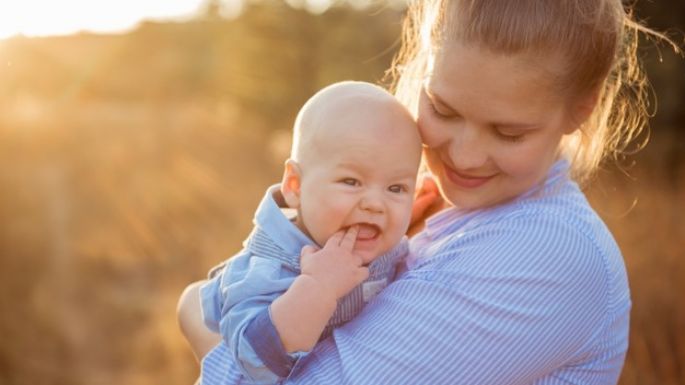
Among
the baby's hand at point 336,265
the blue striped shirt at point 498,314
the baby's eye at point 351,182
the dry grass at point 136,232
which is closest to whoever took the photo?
the blue striped shirt at point 498,314

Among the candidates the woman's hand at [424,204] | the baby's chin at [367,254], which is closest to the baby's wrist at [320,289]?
the baby's chin at [367,254]

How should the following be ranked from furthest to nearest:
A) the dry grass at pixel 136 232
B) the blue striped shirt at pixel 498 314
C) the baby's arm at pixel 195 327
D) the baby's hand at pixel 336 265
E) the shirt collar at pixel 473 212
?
1. the dry grass at pixel 136 232
2. the baby's arm at pixel 195 327
3. the shirt collar at pixel 473 212
4. the baby's hand at pixel 336 265
5. the blue striped shirt at pixel 498 314

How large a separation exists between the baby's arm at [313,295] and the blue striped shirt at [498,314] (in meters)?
0.06

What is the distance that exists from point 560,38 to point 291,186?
2.21 feet

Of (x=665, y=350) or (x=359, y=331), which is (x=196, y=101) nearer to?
(x=665, y=350)

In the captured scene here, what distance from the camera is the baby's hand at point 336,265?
1.75 meters

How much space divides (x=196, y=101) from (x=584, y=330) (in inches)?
734

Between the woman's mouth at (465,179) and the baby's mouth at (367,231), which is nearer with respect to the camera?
the baby's mouth at (367,231)

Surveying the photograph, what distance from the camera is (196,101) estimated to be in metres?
19.8

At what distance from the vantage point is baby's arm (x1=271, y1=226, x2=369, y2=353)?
1.70 meters

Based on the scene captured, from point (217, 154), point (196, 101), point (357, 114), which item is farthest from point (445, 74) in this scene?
point (196, 101)

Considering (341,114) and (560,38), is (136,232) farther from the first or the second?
(560,38)

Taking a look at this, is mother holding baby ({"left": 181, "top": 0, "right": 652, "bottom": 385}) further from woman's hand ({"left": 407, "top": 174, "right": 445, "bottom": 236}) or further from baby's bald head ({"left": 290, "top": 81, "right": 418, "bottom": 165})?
woman's hand ({"left": 407, "top": 174, "right": 445, "bottom": 236})

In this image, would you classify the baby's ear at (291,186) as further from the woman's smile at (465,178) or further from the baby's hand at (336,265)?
the woman's smile at (465,178)
